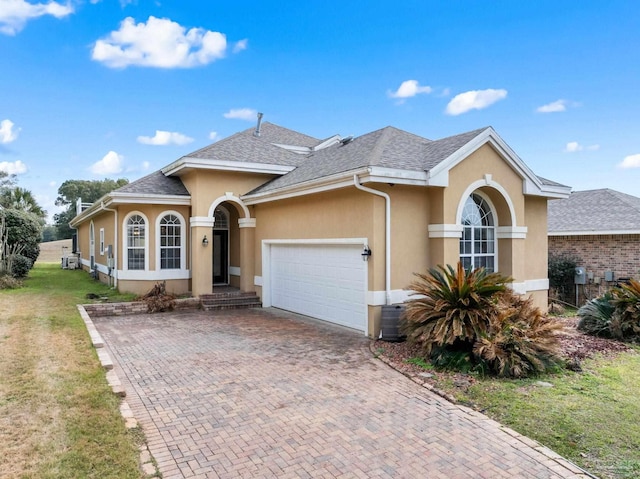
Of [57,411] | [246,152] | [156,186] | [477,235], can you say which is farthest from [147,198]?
[477,235]

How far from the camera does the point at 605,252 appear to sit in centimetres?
1562

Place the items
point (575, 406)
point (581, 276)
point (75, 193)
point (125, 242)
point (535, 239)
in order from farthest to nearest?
point (75, 193)
point (581, 276)
point (125, 242)
point (535, 239)
point (575, 406)

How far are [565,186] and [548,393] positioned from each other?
8.66 m

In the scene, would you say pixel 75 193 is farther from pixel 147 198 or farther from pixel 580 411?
pixel 580 411

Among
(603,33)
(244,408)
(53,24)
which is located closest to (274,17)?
(53,24)

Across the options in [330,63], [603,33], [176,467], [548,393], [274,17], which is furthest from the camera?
[330,63]

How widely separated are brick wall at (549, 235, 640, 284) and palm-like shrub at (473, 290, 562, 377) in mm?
9631

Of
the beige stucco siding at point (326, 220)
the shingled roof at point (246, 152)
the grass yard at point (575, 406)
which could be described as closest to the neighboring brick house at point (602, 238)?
the grass yard at point (575, 406)

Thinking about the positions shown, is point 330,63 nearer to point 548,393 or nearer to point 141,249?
point 141,249

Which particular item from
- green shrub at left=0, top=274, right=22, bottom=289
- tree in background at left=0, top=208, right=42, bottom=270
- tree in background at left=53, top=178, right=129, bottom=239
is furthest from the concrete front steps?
tree in background at left=53, top=178, right=129, bottom=239

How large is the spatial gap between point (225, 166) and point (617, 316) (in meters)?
11.7

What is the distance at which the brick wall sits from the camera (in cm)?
1484

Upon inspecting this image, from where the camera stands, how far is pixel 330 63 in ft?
68.6

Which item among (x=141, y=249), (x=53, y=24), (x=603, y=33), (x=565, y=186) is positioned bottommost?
(x=141, y=249)
